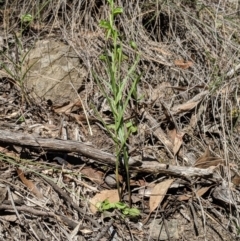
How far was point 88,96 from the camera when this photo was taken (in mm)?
2719

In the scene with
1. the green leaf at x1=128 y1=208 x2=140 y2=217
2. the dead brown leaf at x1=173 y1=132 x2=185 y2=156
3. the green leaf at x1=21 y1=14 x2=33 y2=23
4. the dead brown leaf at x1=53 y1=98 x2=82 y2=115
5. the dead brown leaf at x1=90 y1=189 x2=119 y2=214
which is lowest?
the green leaf at x1=128 y1=208 x2=140 y2=217

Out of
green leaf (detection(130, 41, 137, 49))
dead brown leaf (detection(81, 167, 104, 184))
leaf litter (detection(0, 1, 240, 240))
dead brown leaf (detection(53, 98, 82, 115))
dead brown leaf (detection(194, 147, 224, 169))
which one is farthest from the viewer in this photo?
green leaf (detection(130, 41, 137, 49))

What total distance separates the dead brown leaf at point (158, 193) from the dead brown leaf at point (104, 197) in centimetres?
17

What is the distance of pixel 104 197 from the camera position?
7.45 feet

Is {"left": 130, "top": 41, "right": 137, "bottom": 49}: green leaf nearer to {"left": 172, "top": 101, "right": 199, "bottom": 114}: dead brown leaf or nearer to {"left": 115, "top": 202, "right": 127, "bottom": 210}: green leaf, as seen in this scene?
{"left": 172, "top": 101, "right": 199, "bottom": 114}: dead brown leaf

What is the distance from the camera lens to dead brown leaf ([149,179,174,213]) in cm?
228

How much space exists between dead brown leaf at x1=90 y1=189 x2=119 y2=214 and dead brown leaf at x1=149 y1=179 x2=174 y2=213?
0.55 feet

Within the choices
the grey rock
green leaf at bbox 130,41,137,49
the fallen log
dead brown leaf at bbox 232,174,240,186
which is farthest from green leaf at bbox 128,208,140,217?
green leaf at bbox 130,41,137,49

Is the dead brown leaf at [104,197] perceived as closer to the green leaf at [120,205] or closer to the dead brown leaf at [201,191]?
the green leaf at [120,205]

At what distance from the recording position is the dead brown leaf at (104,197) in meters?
2.24

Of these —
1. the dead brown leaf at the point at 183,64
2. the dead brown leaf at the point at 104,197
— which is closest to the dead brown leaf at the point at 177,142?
the dead brown leaf at the point at 104,197

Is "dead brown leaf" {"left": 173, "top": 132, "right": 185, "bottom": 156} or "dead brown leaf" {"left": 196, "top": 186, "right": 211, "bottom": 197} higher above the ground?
"dead brown leaf" {"left": 173, "top": 132, "right": 185, "bottom": 156}

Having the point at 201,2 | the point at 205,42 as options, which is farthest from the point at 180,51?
the point at 201,2

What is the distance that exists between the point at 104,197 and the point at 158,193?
0.26 m
